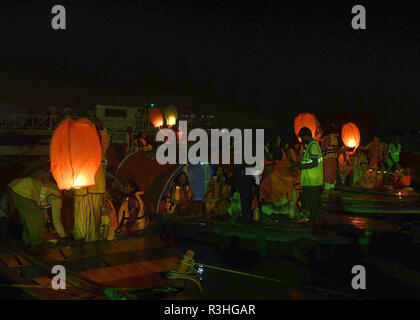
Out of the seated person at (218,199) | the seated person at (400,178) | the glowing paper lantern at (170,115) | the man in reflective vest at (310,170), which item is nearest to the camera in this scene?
the man in reflective vest at (310,170)

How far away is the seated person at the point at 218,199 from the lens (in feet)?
26.0

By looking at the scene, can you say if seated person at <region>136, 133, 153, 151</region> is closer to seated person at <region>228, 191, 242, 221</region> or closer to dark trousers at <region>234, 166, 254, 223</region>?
dark trousers at <region>234, 166, 254, 223</region>

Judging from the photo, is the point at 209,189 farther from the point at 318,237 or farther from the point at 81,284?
the point at 81,284

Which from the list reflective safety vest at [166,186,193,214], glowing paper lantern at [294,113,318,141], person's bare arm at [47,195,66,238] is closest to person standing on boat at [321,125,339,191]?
glowing paper lantern at [294,113,318,141]

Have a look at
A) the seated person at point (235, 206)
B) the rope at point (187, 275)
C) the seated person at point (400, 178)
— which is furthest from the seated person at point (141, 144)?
the seated person at point (400, 178)

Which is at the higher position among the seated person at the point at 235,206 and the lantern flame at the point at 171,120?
the lantern flame at the point at 171,120

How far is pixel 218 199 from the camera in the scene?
7902 millimetres

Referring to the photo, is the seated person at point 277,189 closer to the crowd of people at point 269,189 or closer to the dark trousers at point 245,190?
the crowd of people at point 269,189

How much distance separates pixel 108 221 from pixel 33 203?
135 cm

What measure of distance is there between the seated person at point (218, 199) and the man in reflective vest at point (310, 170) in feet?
6.55

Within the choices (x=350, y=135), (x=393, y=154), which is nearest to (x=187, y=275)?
(x=350, y=135)

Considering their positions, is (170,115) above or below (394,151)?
above

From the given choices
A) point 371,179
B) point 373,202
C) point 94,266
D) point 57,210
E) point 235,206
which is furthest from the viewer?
point 371,179

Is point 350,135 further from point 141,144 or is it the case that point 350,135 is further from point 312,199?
point 141,144
